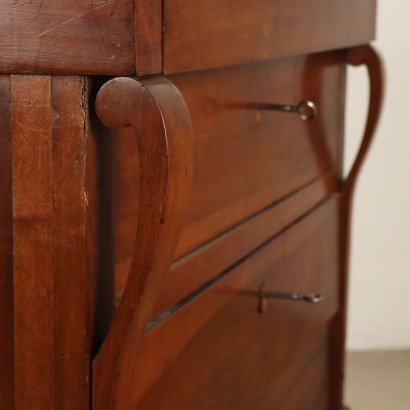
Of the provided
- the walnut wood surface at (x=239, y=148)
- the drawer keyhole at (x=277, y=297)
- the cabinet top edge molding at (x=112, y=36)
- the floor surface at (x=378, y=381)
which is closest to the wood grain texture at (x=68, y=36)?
the cabinet top edge molding at (x=112, y=36)

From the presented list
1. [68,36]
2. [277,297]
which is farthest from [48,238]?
[277,297]

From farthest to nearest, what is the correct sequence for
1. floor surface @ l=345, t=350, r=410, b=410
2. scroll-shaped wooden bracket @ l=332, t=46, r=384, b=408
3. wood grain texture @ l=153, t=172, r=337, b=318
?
floor surface @ l=345, t=350, r=410, b=410 → scroll-shaped wooden bracket @ l=332, t=46, r=384, b=408 → wood grain texture @ l=153, t=172, r=337, b=318

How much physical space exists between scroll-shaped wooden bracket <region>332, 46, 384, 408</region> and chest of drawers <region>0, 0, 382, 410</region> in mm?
447

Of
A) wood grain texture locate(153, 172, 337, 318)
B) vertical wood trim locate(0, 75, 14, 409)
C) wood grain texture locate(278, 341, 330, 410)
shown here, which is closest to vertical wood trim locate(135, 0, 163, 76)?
vertical wood trim locate(0, 75, 14, 409)

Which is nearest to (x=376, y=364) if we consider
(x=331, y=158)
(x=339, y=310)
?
(x=339, y=310)

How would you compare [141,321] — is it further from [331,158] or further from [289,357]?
[331,158]

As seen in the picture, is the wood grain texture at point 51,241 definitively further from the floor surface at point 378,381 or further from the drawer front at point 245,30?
the floor surface at point 378,381

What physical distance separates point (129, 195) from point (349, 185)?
3.05 ft

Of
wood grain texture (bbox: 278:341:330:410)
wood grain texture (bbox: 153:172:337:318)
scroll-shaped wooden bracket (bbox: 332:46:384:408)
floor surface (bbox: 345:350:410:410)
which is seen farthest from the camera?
floor surface (bbox: 345:350:410:410)

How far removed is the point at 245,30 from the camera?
38.7 inches

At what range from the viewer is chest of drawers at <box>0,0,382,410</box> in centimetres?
76

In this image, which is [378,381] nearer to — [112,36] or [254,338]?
[254,338]

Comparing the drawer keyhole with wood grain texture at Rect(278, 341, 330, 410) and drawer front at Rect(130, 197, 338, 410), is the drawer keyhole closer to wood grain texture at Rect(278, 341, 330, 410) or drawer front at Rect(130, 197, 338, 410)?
drawer front at Rect(130, 197, 338, 410)

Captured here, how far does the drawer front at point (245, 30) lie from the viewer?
2.70ft
